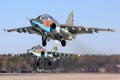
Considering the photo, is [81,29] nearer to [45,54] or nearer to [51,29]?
[51,29]

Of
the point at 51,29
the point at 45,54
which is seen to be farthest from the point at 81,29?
the point at 45,54

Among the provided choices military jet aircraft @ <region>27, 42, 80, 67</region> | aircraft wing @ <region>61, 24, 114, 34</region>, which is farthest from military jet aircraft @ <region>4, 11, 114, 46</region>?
military jet aircraft @ <region>27, 42, 80, 67</region>

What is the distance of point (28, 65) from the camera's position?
196875 mm

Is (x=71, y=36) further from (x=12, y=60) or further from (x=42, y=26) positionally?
(x=12, y=60)

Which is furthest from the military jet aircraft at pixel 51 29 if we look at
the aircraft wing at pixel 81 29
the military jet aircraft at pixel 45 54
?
the military jet aircraft at pixel 45 54

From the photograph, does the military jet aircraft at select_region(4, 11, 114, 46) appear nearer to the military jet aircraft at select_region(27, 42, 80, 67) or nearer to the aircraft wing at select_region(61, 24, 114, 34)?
the aircraft wing at select_region(61, 24, 114, 34)

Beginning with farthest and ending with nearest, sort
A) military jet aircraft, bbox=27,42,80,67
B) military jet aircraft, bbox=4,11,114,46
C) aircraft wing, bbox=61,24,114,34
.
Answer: military jet aircraft, bbox=27,42,80,67, aircraft wing, bbox=61,24,114,34, military jet aircraft, bbox=4,11,114,46

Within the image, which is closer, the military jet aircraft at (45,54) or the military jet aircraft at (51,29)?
the military jet aircraft at (51,29)

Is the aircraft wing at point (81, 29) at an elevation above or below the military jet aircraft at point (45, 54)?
below

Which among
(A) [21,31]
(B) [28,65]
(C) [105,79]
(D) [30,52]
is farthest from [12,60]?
(A) [21,31]

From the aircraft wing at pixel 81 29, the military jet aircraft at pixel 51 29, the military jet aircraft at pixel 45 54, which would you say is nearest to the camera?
the military jet aircraft at pixel 51 29

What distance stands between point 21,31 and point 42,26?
6.10 m

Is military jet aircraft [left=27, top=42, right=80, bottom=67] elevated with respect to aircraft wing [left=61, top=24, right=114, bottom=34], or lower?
elevated

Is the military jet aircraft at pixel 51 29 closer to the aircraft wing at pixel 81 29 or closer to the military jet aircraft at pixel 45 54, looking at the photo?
the aircraft wing at pixel 81 29
